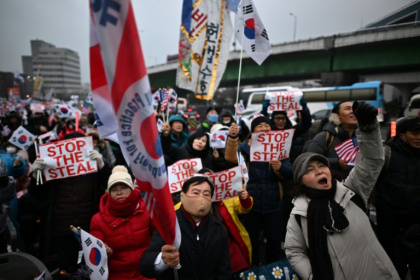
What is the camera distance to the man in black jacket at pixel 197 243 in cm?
199

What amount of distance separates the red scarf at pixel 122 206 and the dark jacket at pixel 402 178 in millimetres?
2691

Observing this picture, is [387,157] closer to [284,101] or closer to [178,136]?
[284,101]

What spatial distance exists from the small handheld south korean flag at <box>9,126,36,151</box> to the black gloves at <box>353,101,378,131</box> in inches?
238

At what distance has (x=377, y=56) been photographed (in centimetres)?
2145

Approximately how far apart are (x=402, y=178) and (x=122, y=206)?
9.45ft

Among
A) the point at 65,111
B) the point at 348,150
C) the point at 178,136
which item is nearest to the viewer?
the point at 348,150

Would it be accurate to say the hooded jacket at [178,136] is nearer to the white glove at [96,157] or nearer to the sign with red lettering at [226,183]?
the white glove at [96,157]

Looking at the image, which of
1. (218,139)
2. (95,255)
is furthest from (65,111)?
(95,255)

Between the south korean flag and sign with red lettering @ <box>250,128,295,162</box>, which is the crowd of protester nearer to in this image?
sign with red lettering @ <box>250,128,295,162</box>

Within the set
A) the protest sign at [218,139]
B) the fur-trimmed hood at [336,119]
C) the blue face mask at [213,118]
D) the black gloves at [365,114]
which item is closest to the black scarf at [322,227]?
the black gloves at [365,114]

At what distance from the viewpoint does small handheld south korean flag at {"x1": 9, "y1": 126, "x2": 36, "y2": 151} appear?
204 inches

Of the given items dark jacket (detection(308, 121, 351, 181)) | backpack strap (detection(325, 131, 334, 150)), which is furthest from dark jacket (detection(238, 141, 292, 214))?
backpack strap (detection(325, 131, 334, 150))

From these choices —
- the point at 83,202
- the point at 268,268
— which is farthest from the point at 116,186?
the point at 268,268

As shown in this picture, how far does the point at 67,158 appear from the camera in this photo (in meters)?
2.94
